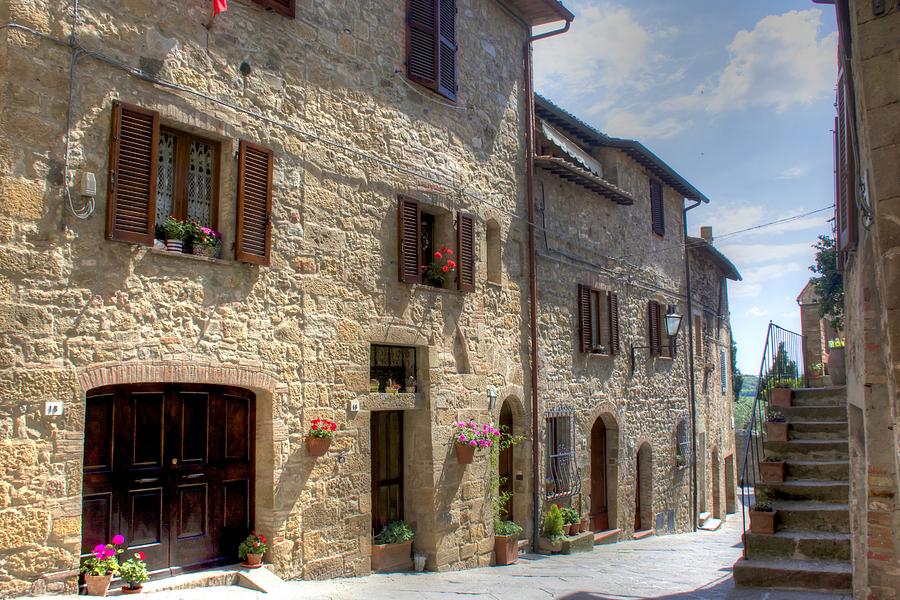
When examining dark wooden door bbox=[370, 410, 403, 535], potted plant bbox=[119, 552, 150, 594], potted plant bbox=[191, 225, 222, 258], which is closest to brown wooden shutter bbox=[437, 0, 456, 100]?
potted plant bbox=[191, 225, 222, 258]

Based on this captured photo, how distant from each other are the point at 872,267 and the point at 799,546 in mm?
3532

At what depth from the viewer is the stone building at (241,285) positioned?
6211 millimetres

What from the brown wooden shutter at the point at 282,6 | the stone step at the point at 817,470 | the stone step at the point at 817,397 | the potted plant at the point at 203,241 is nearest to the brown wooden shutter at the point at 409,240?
the brown wooden shutter at the point at 282,6

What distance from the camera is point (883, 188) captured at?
467cm

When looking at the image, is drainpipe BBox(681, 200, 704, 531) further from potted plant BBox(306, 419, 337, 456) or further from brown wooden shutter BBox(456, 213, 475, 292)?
potted plant BBox(306, 419, 337, 456)

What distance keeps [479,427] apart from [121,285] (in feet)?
18.2

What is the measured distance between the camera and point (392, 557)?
941cm

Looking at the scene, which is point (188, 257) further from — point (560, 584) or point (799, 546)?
point (799, 546)

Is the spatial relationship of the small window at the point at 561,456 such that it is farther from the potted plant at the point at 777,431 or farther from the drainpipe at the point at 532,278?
the potted plant at the point at 777,431

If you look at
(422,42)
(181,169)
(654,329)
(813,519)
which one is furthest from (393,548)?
(654,329)

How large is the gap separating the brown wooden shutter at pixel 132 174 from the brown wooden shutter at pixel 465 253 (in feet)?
15.5

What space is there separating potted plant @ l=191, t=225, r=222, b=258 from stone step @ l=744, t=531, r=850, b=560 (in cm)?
625

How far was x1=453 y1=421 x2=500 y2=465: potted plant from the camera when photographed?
1028cm

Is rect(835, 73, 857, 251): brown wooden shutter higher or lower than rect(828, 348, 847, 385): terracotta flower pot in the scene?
higher
